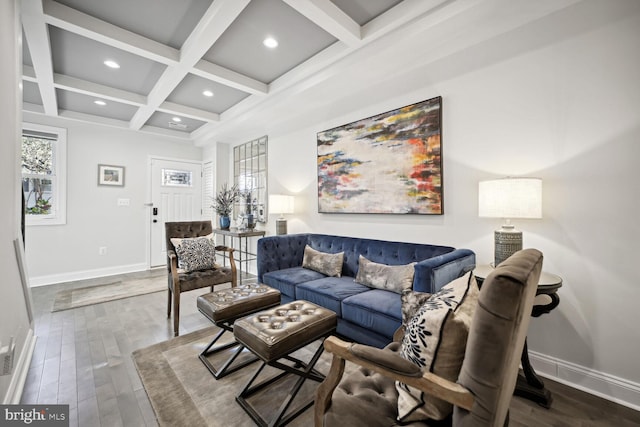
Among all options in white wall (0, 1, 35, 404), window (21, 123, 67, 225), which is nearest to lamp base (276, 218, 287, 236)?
white wall (0, 1, 35, 404)

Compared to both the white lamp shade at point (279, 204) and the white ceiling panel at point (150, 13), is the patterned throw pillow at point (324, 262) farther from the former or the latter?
the white ceiling panel at point (150, 13)

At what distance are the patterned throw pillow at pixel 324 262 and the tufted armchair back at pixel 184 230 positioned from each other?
51.1 inches

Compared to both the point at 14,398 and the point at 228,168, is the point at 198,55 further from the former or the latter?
the point at 228,168

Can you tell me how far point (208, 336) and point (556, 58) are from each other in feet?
11.7

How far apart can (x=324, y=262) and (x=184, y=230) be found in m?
1.70

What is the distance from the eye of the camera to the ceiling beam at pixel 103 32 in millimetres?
2121

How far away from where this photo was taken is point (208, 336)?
2.54 m

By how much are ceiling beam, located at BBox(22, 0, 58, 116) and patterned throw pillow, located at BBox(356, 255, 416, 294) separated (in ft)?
10.7

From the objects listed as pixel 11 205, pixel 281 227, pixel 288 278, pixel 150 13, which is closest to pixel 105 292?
pixel 11 205

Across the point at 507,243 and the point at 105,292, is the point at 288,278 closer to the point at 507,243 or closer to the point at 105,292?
the point at 507,243

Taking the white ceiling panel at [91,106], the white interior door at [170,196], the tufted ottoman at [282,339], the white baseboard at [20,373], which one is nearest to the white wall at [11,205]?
the white baseboard at [20,373]

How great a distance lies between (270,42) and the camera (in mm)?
2518

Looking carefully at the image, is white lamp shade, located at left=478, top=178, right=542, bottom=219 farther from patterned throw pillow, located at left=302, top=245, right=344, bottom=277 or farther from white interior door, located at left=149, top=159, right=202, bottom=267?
white interior door, located at left=149, top=159, right=202, bottom=267

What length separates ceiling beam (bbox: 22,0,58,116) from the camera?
203 centimetres
